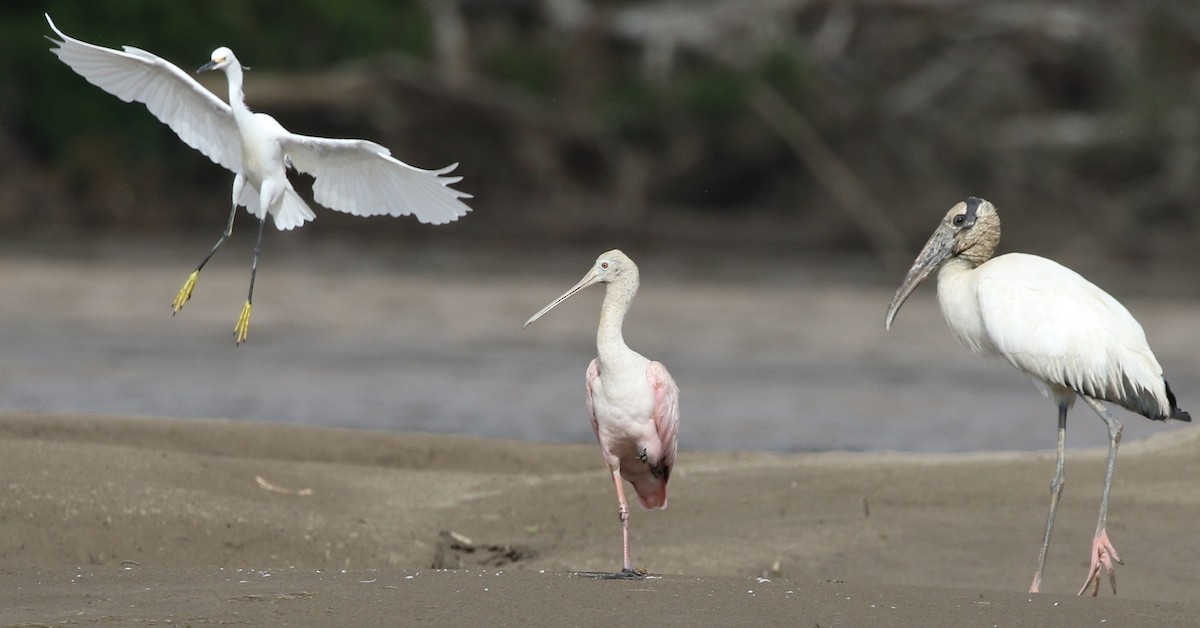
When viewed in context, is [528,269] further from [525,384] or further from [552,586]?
[552,586]

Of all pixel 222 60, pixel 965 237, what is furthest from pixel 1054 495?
pixel 222 60

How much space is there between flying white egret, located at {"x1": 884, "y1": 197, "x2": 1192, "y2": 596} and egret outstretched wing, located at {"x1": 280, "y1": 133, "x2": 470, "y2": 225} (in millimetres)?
2288

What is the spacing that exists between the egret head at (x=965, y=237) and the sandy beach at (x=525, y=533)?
1210 mm

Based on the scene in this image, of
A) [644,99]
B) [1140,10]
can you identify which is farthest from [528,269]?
[1140,10]

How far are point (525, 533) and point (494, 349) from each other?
23.8 ft

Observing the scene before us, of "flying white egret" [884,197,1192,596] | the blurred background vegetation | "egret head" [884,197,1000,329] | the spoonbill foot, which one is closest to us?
the spoonbill foot

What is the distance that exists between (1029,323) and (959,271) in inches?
24.3

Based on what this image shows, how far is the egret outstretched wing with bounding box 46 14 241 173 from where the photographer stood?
8.02m

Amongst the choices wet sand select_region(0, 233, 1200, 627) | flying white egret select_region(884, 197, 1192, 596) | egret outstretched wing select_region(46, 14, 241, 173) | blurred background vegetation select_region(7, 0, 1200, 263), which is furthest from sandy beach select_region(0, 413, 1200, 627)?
blurred background vegetation select_region(7, 0, 1200, 263)

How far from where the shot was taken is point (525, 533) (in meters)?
8.12

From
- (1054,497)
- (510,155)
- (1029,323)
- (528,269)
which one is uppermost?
(510,155)

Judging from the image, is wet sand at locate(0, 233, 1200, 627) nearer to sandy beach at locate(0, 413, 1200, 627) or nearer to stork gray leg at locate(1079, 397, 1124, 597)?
sandy beach at locate(0, 413, 1200, 627)

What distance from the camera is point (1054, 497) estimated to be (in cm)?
745

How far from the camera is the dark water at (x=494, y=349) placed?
39.6 ft
